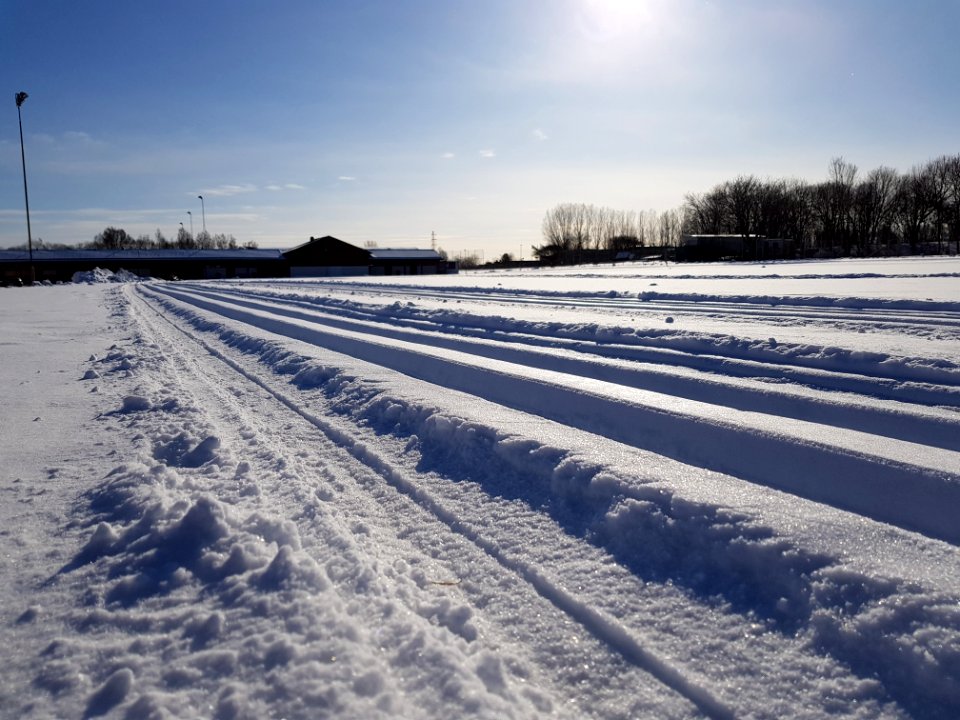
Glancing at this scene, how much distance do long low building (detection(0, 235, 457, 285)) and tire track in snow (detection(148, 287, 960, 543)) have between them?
211 ft

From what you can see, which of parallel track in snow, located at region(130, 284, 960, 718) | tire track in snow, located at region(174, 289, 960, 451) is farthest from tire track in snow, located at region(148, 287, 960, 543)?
tire track in snow, located at region(174, 289, 960, 451)

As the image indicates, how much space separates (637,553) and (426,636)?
1133 millimetres

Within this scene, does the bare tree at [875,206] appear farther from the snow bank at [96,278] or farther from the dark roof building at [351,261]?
the snow bank at [96,278]

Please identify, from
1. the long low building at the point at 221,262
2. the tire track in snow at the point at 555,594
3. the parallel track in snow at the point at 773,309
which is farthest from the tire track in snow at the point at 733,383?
the long low building at the point at 221,262

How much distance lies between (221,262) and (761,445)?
73.3 metres

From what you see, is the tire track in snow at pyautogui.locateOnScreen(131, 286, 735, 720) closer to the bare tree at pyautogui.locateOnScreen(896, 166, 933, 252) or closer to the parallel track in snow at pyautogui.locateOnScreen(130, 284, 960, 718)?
the parallel track in snow at pyautogui.locateOnScreen(130, 284, 960, 718)

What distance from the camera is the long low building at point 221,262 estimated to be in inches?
2603

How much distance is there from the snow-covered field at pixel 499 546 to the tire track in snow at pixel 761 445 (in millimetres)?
22

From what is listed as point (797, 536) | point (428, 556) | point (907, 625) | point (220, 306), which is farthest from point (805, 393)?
point (220, 306)

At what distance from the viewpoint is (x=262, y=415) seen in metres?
5.75

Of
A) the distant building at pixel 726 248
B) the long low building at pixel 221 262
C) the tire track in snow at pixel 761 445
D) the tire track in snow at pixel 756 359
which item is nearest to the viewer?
the tire track in snow at pixel 761 445

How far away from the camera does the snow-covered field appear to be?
2168mm

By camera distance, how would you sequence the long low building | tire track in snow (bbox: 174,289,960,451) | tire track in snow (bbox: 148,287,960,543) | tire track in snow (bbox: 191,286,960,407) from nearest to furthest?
tire track in snow (bbox: 148,287,960,543) → tire track in snow (bbox: 174,289,960,451) → tire track in snow (bbox: 191,286,960,407) → the long low building

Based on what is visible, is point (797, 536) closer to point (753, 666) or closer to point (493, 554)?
point (753, 666)
